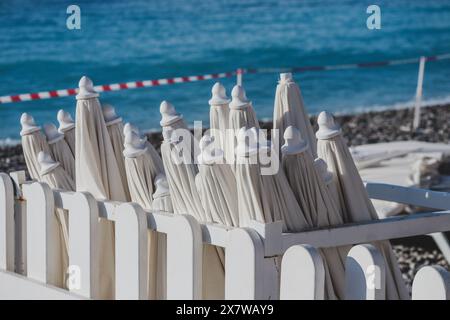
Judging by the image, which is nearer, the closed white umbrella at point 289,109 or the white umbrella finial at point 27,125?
the closed white umbrella at point 289,109

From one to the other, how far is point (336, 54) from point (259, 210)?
14.2m

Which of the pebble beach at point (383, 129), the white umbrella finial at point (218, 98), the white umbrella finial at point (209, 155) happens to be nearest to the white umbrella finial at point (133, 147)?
the white umbrella finial at point (218, 98)

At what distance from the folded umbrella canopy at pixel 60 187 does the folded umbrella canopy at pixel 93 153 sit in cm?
9

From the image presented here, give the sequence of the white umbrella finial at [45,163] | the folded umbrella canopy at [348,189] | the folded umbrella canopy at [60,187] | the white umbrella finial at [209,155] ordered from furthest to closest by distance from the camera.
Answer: the white umbrella finial at [45,163], the folded umbrella canopy at [60,187], the folded umbrella canopy at [348,189], the white umbrella finial at [209,155]

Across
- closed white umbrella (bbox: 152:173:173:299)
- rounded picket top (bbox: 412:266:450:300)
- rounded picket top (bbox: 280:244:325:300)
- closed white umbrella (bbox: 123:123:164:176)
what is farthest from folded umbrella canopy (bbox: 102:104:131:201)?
rounded picket top (bbox: 412:266:450:300)

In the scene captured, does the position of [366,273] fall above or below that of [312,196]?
below

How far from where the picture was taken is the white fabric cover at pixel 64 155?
293 cm

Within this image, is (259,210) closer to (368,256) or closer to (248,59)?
(368,256)

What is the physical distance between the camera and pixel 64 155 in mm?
2941

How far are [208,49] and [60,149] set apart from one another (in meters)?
12.4

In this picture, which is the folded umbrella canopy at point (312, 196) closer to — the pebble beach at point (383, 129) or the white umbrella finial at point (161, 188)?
the white umbrella finial at point (161, 188)

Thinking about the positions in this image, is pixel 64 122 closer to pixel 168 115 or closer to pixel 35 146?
pixel 35 146

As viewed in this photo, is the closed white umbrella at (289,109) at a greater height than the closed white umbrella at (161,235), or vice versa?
the closed white umbrella at (289,109)

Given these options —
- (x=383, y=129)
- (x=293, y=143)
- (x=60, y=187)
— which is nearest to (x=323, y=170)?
(x=293, y=143)
